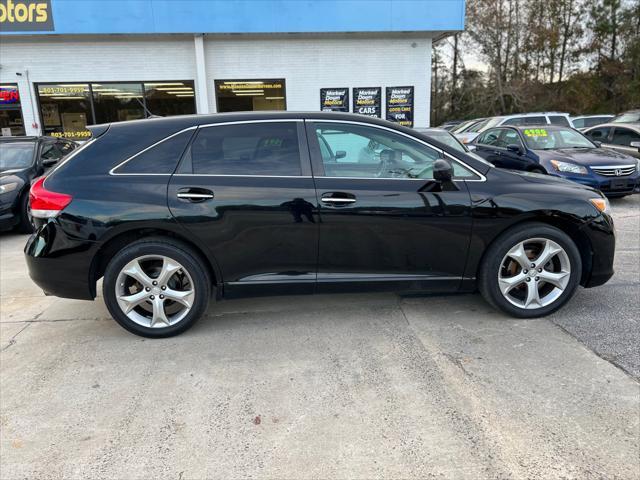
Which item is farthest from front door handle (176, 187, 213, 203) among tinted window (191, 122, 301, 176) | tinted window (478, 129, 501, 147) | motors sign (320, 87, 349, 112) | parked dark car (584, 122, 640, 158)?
motors sign (320, 87, 349, 112)

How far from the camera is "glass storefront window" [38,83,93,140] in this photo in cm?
1341

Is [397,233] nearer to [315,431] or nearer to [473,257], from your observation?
[473,257]

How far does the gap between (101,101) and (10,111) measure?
2686 millimetres

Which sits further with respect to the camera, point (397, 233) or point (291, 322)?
point (291, 322)

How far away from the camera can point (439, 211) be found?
358cm

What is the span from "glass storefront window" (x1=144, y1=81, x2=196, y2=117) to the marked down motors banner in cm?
593

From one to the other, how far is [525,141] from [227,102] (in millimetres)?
8561

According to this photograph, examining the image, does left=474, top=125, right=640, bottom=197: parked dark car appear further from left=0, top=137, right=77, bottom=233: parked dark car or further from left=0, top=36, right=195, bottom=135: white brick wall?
left=0, top=36, right=195, bottom=135: white brick wall

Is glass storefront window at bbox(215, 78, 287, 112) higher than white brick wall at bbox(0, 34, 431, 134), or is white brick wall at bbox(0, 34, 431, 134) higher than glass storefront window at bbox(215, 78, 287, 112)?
white brick wall at bbox(0, 34, 431, 134)

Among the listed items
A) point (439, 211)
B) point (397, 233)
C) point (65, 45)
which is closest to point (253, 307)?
point (397, 233)

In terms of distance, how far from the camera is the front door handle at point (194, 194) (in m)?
3.46

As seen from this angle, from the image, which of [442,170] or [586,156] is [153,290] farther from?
[586,156]

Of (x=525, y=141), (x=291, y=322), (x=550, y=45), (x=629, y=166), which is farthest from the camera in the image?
(x=550, y=45)

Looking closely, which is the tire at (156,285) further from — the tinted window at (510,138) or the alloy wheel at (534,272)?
the tinted window at (510,138)
